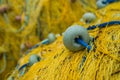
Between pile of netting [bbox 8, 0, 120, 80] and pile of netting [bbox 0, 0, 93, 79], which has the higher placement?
pile of netting [bbox 0, 0, 93, 79]

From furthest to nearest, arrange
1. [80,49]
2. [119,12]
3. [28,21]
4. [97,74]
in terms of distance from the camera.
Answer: [28,21], [119,12], [80,49], [97,74]

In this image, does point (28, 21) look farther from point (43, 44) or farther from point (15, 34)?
point (43, 44)

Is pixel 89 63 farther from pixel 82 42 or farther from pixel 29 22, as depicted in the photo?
pixel 29 22

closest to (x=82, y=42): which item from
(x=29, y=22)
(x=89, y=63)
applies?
(x=89, y=63)

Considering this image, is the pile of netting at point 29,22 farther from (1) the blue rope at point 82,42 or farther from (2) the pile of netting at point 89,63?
(1) the blue rope at point 82,42

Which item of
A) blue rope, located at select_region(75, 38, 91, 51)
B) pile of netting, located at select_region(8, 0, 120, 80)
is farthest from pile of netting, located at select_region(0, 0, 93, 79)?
blue rope, located at select_region(75, 38, 91, 51)

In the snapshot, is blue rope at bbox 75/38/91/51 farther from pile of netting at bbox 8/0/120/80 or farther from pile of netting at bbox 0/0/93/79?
pile of netting at bbox 0/0/93/79

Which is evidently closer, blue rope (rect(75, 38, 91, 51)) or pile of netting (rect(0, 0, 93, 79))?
blue rope (rect(75, 38, 91, 51))

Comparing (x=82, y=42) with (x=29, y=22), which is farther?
(x=29, y=22)

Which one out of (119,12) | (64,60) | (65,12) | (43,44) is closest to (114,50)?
(64,60)
